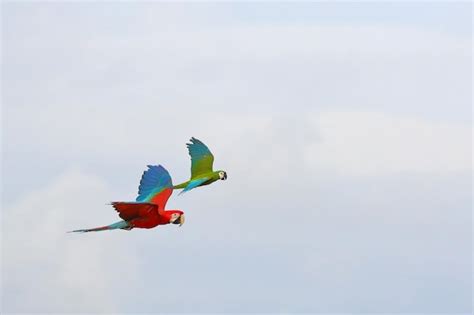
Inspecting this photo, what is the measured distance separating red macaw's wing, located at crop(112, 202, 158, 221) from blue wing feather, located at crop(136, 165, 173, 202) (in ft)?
6.94

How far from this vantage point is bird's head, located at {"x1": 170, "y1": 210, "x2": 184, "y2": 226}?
48.8 metres

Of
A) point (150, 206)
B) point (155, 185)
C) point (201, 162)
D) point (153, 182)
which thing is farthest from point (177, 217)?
point (201, 162)

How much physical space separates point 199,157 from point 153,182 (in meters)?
8.50

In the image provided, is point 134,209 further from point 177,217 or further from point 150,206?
point 177,217

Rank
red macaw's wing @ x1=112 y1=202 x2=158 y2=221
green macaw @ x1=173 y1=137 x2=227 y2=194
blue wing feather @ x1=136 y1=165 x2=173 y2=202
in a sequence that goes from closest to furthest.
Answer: red macaw's wing @ x1=112 y1=202 x2=158 y2=221
blue wing feather @ x1=136 y1=165 x2=173 y2=202
green macaw @ x1=173 y1=137 x2=227 y2=194

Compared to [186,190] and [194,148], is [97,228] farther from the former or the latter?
[194,148]

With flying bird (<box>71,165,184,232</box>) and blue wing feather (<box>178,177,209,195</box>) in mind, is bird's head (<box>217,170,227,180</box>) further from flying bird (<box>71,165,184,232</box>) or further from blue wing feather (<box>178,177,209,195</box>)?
flying bird (<box>71,165,184,232</box>)

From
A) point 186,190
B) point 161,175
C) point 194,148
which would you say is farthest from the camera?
point 194,148

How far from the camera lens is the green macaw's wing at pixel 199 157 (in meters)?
59.3

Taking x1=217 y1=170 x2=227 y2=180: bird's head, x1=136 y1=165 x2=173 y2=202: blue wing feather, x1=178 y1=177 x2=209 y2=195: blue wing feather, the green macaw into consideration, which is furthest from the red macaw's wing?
x1=217 y1=170 x2=227 y2=180: bird's head

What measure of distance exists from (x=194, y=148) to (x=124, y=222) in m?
11.2

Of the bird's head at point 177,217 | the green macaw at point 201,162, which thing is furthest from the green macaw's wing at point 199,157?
the bird's head at point 177,217

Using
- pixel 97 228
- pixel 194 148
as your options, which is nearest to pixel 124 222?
pixel 97 228

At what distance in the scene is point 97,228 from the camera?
47969mm
